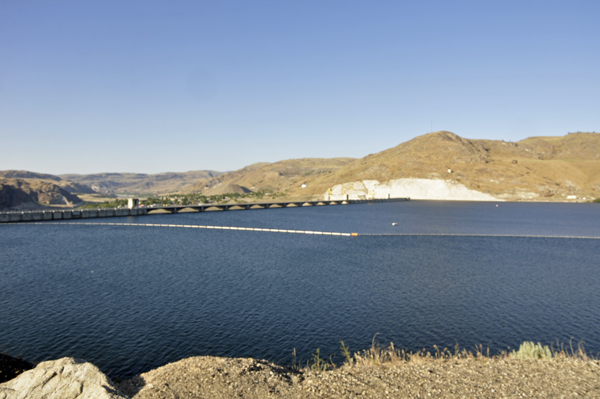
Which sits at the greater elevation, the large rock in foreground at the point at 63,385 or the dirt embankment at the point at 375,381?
the large rock in foreground at the point at 63,385

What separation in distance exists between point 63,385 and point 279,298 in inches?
852

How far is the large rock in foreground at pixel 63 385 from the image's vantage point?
14.2 meters

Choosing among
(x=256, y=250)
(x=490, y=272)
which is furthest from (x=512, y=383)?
(x=256, y=250)

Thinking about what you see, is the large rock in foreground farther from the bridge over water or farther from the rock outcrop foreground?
the bridge over water

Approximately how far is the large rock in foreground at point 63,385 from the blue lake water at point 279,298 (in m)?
6.28

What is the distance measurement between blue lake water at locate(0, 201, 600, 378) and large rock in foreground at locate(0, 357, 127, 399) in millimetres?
6277

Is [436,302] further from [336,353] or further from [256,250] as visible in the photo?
[256,250]

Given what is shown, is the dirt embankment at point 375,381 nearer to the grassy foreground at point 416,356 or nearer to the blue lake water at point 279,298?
the grassy foreground at point 416,356

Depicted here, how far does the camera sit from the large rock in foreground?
14.2 m

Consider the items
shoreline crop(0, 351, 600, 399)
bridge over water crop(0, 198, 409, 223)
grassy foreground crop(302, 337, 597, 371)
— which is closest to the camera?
shoreline crop(0, 351, 600, 399)

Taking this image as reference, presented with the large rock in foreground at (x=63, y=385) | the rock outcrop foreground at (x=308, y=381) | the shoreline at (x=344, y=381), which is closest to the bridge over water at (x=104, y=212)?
the large rock in foreground at (x=63, y=385)

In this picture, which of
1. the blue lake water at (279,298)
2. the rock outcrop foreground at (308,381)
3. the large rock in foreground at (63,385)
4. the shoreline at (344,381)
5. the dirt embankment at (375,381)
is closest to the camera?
the large rock in foreground at (63,385)

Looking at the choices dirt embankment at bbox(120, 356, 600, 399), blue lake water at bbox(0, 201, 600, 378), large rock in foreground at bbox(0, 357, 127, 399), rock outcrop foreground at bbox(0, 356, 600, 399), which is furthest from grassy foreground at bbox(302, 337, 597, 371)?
large rock in foreground at bbox(0, 357, 127, 399)

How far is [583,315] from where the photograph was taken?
30.9 m
